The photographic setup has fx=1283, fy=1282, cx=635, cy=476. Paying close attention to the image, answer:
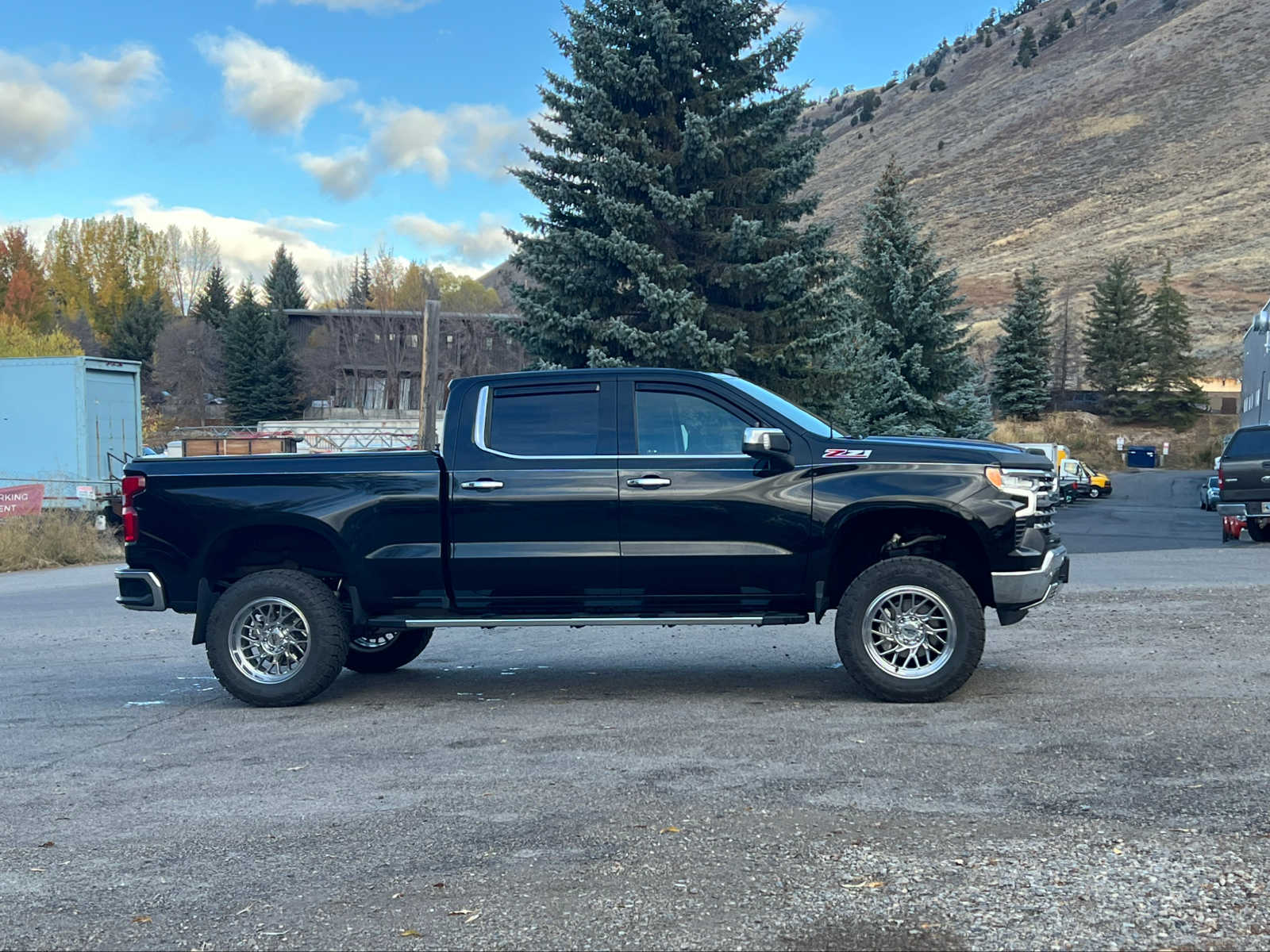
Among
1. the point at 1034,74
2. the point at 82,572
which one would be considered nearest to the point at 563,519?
the point at 82,572

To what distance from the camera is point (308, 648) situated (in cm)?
805

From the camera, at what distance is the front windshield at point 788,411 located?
803 cm

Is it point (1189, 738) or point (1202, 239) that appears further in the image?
point (1202, 239)

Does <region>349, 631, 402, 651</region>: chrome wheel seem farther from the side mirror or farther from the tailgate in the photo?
the tailgate

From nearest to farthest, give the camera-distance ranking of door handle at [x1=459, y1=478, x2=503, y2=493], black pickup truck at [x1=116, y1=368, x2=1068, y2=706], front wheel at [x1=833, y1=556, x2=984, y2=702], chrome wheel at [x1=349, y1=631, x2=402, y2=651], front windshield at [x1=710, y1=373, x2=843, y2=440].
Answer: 1. front wheel at [x1=833, y1=556, x2=984, y2=702]
2. black pickup truck at [x1=116, y1=368, x2=1068, y2=706]
3. door handle at [x1=459, y1=478, x2=503, y2=493]
4. front windshield at [x1=710, y1=373, x2=843, y2=440]
5. chrome wheel at [x1=349, y1=631, x2=402, y2=651]

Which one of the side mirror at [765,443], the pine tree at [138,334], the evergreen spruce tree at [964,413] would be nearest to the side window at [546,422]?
the side mirror at [765,443]

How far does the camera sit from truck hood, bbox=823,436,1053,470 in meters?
7.68

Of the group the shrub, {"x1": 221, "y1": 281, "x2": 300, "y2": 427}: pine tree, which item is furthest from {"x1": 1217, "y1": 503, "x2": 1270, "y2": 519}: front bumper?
{"x1": 221, "y1": 281, "x2": 300, "y2": 427}: pine tree

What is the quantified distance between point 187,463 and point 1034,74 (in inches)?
8258

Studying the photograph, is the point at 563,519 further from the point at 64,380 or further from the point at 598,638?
the point at 64,380

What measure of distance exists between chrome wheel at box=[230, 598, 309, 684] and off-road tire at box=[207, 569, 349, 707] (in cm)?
3

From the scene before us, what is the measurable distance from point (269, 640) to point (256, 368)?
2920 inches

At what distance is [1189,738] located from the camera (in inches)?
256

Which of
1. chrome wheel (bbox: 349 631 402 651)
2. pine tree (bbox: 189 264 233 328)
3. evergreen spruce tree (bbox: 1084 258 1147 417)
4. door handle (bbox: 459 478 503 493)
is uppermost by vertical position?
pine tree (bbox: 189 264 233 328)
